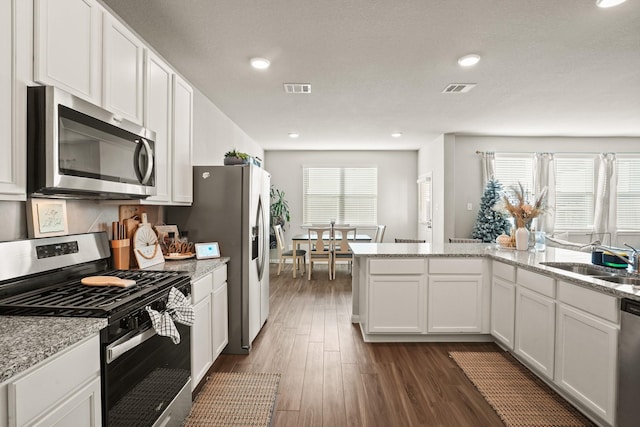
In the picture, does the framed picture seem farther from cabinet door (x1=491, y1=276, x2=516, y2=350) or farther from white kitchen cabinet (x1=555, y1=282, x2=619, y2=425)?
cabinet door (x1=491, y1=276, x2=516, y2=350)

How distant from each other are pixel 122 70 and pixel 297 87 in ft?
6.73

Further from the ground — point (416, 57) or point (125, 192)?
point (416, 57)

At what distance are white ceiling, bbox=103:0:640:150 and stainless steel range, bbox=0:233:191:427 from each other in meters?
1.63

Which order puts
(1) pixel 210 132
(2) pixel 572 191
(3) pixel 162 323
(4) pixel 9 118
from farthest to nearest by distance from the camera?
(2) pixel 572 191, (1) pixel 210 132, (3) pixel 162 323, (4) pixel 9 118

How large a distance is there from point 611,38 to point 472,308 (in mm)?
2413

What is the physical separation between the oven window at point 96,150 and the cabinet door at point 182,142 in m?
0.61

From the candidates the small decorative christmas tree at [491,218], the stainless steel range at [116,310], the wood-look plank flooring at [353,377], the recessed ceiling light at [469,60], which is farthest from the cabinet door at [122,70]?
the small decorative christmas tree at [491,218]

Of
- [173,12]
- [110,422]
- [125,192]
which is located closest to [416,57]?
[173,12]

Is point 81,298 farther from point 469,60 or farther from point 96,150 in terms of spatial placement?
point 469,60

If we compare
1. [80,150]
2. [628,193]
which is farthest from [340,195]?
[80,150]

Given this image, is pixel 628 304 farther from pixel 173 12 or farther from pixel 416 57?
pixel 173 12

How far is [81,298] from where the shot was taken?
4.88 ft

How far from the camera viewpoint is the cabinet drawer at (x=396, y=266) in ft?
10.5

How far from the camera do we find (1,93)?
1.20 meters
